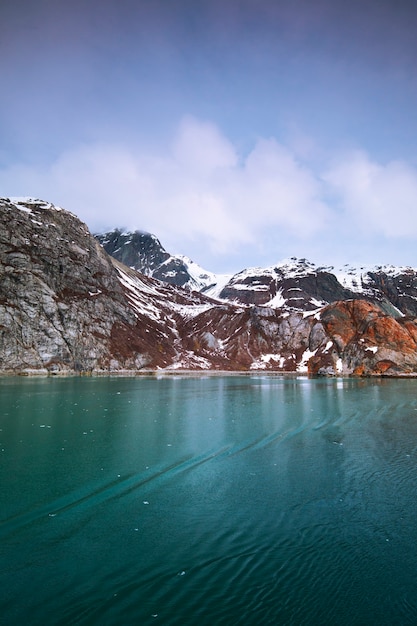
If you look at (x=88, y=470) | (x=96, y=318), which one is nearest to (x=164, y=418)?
(x=88, y=470)

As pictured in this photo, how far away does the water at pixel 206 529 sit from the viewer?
1167 cm

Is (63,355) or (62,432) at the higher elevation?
(63,355)

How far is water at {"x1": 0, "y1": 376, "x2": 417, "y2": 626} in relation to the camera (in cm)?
1167

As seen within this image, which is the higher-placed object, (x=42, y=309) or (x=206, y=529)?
(x=42, y=309)

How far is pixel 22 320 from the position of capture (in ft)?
528

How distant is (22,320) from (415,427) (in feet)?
501

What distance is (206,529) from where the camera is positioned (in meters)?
17.0

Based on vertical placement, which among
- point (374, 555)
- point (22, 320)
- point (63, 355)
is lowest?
point (374, 555)

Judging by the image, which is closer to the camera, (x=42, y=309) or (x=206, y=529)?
(x=206, y=529)

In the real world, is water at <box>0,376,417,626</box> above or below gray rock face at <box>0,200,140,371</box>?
below

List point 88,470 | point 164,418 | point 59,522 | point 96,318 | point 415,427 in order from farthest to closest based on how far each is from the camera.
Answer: point 96,318 < point 164,418 < point 415,427 < point 88,470 < point 59,522

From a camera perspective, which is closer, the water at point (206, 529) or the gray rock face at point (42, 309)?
the water at point (206, 529)

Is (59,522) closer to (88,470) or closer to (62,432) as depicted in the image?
(88,470)

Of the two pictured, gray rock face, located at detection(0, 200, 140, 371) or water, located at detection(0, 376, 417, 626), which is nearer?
water, located at detection(0, 376, 417, 626)
